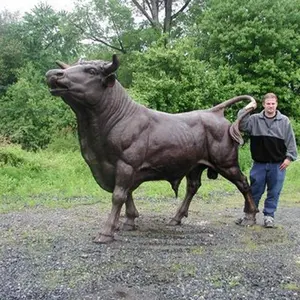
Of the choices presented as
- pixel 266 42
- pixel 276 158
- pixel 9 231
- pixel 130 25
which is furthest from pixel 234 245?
pixel 130 25

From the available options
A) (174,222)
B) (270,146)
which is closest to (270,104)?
(270,146)

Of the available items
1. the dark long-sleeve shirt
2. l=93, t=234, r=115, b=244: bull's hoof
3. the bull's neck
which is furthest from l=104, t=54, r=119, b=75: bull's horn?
the dark long-sleeve shirt

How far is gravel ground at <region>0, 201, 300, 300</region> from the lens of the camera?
4223mm

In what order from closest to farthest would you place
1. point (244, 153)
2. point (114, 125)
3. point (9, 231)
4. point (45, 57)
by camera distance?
point (114, 125)
point (9, 231)
point (244, 153)
point (45, 57)

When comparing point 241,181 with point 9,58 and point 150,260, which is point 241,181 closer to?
point 150,260

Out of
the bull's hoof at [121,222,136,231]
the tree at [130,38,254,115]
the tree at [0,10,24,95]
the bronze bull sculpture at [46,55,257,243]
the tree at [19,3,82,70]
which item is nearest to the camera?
the bronze bull sculpture at [46,55,257,243]

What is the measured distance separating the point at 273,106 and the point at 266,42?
717 inches

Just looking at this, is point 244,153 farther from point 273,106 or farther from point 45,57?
point 45,57

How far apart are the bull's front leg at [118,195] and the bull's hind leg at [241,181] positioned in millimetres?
1450

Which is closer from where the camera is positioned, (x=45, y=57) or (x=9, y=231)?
(x=9, y=231)

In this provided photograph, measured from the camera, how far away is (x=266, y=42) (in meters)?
23.7

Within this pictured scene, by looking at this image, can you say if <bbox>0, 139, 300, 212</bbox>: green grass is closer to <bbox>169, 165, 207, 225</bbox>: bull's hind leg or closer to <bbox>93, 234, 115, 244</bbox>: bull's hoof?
<bbox>169, 165, 207, 225</bbox>: bull's hind leg

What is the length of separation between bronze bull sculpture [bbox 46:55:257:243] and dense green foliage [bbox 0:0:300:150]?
35.5 feet

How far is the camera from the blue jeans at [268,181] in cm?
671
